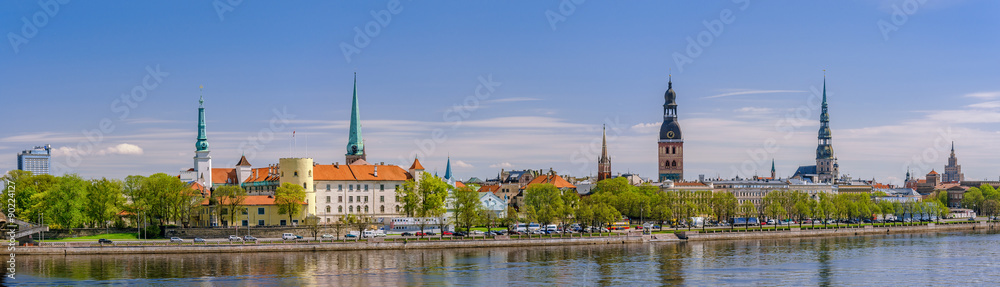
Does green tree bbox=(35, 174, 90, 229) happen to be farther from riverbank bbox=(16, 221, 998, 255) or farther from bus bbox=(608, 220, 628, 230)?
bus bbox=(608, 220, 628, 230)

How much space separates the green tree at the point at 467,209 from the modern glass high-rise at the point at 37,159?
9039 centimetres

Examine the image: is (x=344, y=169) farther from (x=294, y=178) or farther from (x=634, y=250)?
(x=634, y=250)

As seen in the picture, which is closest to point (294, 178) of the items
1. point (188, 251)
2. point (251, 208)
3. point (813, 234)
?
point (251, 208)

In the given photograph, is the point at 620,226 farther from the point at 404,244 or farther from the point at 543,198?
the point at 404,244

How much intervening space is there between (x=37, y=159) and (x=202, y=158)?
5103 centimetres

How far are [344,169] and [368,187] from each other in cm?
419

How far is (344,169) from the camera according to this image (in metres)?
136

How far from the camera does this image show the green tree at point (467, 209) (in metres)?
117

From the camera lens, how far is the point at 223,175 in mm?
146250

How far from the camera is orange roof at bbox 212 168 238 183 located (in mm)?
145425

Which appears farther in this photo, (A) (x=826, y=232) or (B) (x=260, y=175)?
(A) (x=826, y=232)

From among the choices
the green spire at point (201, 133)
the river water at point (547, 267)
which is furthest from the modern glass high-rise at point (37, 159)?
the river water at point (547, 267)

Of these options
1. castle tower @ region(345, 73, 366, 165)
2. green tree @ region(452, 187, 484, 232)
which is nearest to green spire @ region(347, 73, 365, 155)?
castle tower @ region(345, 73, 366, 165)

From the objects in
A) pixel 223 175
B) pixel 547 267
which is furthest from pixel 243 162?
pixel 547 267
